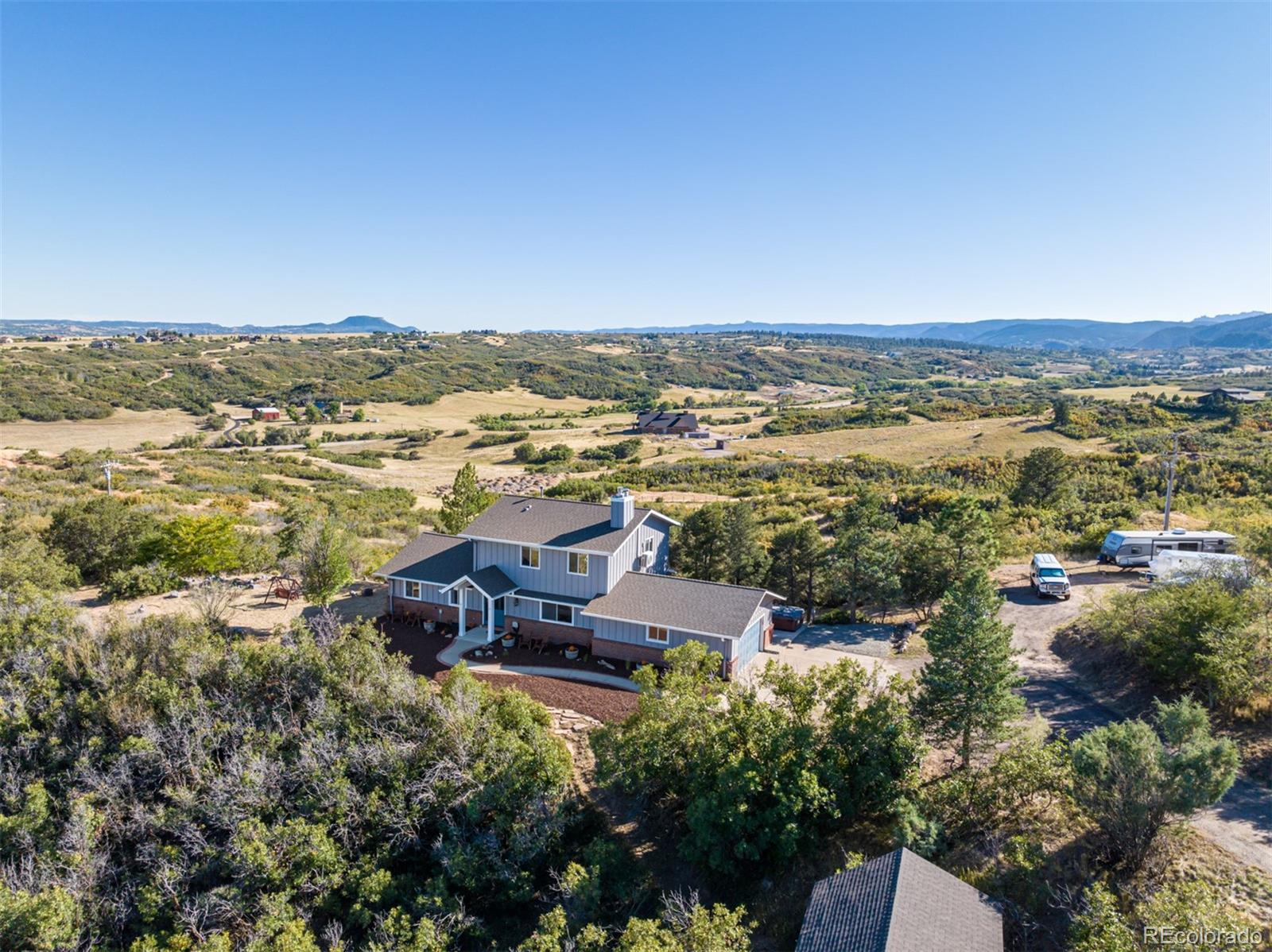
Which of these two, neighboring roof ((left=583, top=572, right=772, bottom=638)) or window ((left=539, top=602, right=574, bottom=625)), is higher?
neighboring roof ((left=583, top=572, right=772, bottom=638))

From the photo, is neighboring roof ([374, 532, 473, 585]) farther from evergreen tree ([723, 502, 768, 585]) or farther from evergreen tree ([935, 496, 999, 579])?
evergreen tree ([935, 496, 999, 579])

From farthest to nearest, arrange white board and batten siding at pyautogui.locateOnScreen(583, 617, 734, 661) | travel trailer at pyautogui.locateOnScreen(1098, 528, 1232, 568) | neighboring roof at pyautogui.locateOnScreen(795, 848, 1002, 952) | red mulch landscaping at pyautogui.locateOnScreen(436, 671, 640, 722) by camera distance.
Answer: travel trailer at pyautogui.locateOnScreen(1098, 528, 1232, 568) < white board and batten siding at pyautogui.locateOnScreen(583, 617, 734, 661) < red mulch landscaping at pyautogui.locateOnScreen(436, 671, 640, 722) < neighboring roof at pyautogui.locateOnScreen(795, 848, 1002, 952)

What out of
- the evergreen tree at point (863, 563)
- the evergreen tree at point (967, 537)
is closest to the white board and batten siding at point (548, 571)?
the evergreen tree at point (863, 563)

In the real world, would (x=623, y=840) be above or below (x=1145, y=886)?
below

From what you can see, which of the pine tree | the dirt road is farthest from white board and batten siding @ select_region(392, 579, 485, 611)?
the dirt road

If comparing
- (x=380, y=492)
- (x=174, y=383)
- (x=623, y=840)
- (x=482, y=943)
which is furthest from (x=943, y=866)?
(x=174, y=383)

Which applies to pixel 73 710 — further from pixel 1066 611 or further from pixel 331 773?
pixel 1066 611
